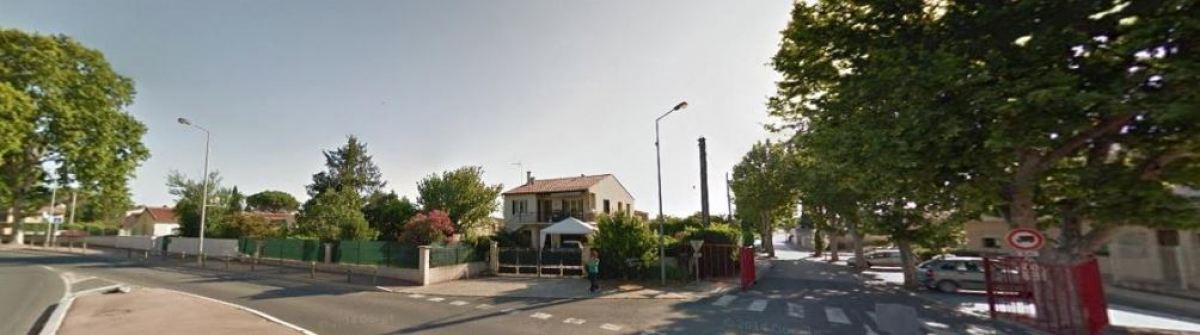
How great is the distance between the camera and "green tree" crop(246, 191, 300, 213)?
3196 inches

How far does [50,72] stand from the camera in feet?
97.4

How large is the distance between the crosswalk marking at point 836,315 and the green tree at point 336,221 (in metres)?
22.1

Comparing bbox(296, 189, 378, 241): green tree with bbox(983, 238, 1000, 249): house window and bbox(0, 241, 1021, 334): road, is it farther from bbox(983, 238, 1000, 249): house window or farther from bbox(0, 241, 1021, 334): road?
bbox(983, 238, 1000, 249): house window

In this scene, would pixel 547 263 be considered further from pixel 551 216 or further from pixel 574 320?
pixel 551 216

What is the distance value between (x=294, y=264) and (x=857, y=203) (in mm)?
26782

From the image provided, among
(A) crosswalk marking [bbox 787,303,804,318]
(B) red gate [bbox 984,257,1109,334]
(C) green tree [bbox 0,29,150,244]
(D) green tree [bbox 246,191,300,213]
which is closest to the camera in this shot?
(B) red gate [bbox 984,257,1109,334]

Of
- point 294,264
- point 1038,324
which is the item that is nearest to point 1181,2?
point 1038,324

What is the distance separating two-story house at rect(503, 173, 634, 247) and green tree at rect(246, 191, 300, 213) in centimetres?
5976

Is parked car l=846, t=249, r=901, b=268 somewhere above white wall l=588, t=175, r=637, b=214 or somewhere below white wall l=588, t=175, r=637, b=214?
below

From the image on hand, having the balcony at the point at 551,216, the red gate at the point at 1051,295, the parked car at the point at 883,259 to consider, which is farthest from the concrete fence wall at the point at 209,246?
the parked car at the point at 883,259

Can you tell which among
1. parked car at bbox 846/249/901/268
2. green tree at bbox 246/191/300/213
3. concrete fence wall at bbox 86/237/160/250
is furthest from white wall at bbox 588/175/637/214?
green tree at bbox 246/191/300/213

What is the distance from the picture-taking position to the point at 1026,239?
10.0 metres

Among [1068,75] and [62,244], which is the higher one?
[1068,75]

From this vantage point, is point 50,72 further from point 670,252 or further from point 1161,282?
point 1161,282
